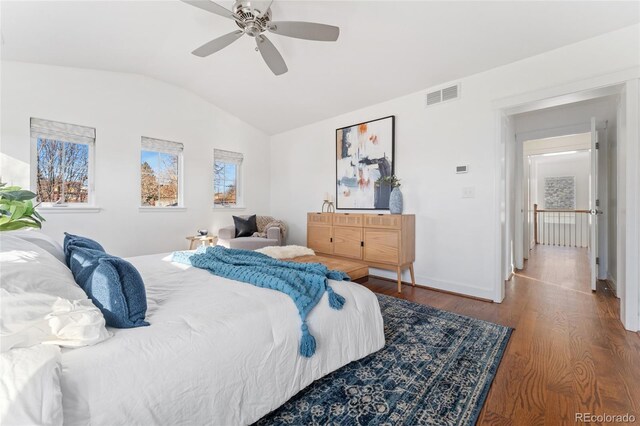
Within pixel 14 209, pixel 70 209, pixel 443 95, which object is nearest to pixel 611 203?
pixel 443 95

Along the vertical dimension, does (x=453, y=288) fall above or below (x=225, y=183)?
below

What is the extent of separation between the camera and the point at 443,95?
3.26 meters

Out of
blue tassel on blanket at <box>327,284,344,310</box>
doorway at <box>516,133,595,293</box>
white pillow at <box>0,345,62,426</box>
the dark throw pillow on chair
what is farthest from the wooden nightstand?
doorway at <box>516,133,595,293</box>

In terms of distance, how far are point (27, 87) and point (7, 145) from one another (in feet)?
2.41

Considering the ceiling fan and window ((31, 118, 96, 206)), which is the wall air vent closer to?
the ceiling fan

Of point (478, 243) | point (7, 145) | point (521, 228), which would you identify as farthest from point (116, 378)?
point (521, 228)

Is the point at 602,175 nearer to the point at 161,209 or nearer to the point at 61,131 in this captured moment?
the point at 161,209

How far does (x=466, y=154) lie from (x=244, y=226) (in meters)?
3.49

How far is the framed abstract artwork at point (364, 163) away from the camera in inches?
150

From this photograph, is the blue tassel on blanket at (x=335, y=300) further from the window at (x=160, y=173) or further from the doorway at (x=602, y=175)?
the window at (x=160, y=173)

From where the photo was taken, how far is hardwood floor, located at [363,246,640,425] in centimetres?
137

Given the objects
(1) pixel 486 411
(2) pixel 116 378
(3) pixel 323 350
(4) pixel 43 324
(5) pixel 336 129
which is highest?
(5) pixel 336 129

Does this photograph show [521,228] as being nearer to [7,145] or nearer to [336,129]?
[336,129]

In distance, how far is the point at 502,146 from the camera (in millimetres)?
2920
